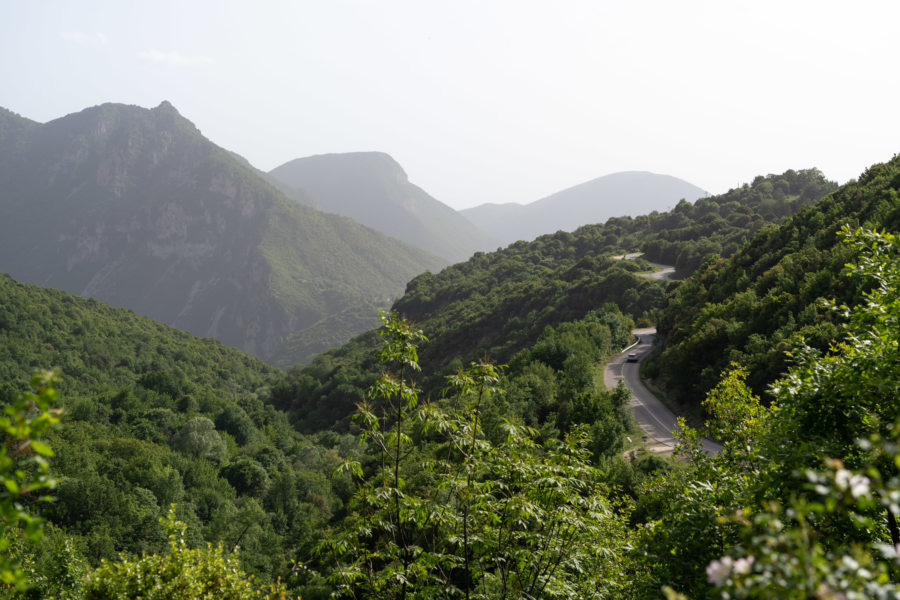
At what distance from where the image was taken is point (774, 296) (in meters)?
31.8

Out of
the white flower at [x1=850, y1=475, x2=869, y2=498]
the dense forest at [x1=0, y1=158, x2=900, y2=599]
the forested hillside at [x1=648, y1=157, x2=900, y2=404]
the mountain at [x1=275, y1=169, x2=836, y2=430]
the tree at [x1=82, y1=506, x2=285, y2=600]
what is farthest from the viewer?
the mountain at [x1=275, y1=169, x2=836, y2=430]

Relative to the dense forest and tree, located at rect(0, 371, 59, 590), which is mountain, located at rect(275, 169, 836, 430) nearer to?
the dense forest

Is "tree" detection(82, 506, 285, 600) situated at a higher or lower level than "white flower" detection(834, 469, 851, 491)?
lower

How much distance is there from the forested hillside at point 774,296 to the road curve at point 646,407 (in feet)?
6.19

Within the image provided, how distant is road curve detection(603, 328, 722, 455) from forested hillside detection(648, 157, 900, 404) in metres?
1.89

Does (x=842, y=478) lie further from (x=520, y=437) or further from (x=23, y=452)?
(x=520, y=437)

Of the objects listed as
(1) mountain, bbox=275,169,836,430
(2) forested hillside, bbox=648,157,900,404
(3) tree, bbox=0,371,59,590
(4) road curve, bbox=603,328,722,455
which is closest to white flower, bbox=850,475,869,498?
(3) tree, bbox=0,371,59,590

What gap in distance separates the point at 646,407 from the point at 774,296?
11099mm

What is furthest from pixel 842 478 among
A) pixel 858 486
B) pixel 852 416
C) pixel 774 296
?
pixel 774 296

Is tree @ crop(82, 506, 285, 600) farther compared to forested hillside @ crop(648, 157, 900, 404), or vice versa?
forested hillside @ crop(648, 157, 900, 404)

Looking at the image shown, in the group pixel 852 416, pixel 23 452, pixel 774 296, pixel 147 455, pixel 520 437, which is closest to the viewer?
pixel 23 452

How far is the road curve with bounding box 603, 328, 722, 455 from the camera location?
1056 inches

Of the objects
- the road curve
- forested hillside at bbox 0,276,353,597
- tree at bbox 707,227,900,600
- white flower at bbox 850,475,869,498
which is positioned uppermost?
white flower at bbox 850,475,869,498

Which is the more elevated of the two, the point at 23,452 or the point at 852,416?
the point at 23,452
